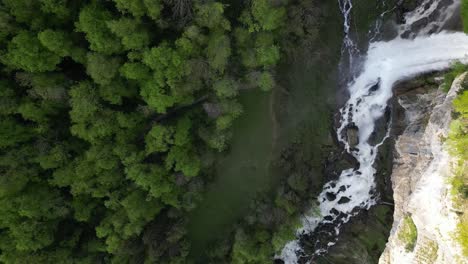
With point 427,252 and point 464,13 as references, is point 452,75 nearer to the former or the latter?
point 464,13

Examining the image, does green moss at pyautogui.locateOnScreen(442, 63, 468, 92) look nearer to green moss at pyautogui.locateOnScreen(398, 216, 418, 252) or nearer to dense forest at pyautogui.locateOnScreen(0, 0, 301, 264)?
green moss at pyautogui.locateOnScreen(398, 216, 418, 252)

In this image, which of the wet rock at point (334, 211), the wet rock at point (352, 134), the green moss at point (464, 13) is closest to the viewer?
the green moss at point (464, 13)

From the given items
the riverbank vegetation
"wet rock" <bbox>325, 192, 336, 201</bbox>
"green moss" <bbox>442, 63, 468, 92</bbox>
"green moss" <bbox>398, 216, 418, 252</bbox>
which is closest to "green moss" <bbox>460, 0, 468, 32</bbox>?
"green moss" <bbox>442, 63, 468, 92</bbox>

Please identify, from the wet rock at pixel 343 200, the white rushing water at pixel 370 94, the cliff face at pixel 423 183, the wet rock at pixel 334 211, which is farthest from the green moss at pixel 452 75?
the wet rock at pixel 334 211

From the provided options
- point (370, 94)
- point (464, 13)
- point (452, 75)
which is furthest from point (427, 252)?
point (464, 13)

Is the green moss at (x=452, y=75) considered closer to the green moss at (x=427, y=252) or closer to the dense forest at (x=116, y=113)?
the green moss at (x=427, y=252)

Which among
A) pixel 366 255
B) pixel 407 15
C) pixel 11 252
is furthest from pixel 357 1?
pixel 11 252

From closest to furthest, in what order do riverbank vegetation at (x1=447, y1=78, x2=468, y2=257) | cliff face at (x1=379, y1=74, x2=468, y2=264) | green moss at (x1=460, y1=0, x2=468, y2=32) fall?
riverbank vegetation at (x1=447, y1=78, x2=468, y2=257), cliff face at (x1=379, y1=74, x2=468, y2=264), green moss at (x1=460, y1=0, x2=468, y2=32)
